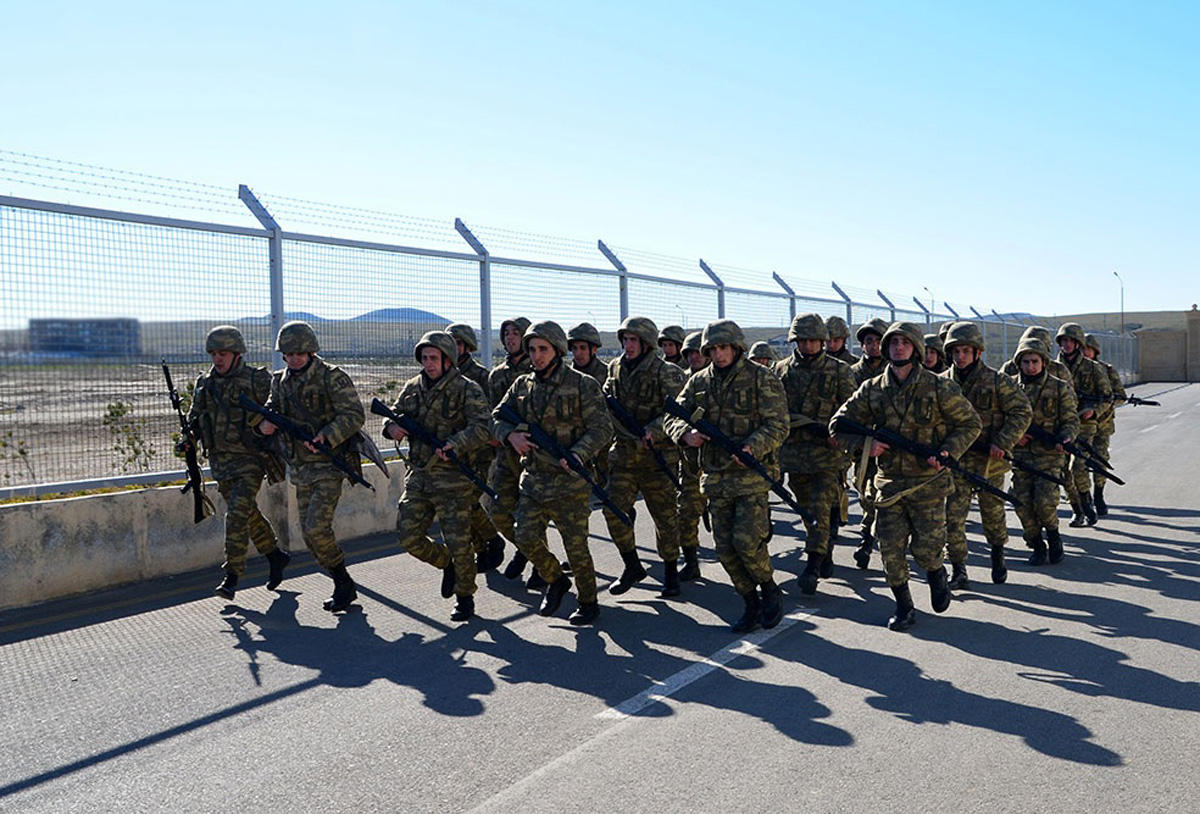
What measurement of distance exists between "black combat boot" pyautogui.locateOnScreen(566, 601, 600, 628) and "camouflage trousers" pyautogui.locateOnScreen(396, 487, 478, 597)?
0.71 m

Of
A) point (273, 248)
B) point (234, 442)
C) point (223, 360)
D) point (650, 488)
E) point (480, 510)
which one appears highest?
point (273, 248)

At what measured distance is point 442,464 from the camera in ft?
22.4

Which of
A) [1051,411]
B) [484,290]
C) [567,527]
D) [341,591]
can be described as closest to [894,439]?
[567,527]

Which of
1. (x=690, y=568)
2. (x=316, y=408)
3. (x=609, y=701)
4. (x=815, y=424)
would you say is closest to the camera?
(x=609, y=701)

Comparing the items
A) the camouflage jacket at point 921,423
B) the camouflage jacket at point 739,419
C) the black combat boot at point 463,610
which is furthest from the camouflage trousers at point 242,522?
the camouflage jacket at point 921,423

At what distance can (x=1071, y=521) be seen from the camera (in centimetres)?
1031

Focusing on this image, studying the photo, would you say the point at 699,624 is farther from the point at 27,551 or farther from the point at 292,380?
the point at 27,551

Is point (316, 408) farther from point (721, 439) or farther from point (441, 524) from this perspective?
point (721, 439)

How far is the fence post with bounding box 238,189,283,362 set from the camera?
8969 millimetres

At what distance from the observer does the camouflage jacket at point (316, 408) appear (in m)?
6.91

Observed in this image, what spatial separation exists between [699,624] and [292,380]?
3113 mm

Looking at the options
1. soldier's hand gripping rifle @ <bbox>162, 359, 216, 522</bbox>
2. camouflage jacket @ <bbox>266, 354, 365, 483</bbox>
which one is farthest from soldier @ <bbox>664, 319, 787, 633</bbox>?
soldier's hand gripping rifle @ <bbox>162, 359, 216, 522</bbox>

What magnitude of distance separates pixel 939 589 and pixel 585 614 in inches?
84.3

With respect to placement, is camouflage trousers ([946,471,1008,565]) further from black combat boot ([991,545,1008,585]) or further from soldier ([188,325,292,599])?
soldier ([188,325,292,599])
